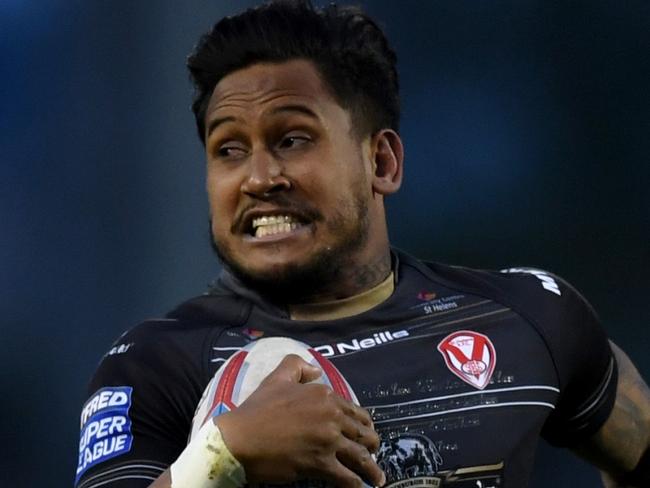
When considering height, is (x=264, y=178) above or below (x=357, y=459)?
above

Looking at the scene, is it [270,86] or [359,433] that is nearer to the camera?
[359,433]

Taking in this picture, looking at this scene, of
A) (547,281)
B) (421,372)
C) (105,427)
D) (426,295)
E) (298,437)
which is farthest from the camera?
(547,281)

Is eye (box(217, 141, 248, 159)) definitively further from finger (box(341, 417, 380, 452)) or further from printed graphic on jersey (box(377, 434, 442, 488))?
finger (box(341, 417, 380, 452))

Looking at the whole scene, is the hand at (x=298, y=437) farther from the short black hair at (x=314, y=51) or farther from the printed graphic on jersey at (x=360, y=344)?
the short black hair at (x=314, y=51)

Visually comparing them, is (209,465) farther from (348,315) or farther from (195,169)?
(195,169)

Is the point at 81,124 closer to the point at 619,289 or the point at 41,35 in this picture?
the point at 41,35

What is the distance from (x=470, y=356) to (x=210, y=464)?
0.73m

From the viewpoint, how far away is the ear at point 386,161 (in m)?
2.91

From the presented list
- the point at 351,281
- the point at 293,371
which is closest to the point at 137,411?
the point at 293,371

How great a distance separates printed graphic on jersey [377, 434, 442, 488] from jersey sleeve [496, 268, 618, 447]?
1.32 ft

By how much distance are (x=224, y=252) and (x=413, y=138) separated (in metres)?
2.43

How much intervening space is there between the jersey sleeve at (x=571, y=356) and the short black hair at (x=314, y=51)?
0.49 m

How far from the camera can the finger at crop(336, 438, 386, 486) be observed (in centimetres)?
212

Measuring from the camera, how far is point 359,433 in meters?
2.14
